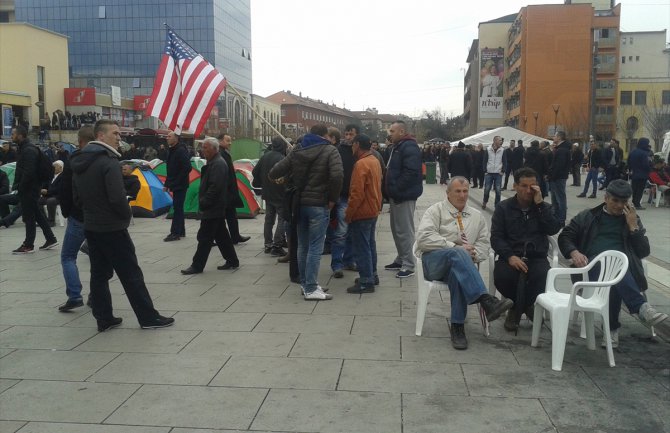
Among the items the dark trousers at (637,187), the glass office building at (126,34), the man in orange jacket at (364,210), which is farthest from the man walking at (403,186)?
the glass office building at (126,34)

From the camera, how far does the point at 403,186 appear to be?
7.11 m

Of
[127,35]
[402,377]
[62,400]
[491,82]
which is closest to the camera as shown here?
[62,400]

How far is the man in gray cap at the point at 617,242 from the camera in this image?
4.84 meters

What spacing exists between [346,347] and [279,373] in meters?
0.74

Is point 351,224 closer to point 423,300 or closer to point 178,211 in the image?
point 423,300

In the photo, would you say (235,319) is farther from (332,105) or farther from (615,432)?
(332,105)

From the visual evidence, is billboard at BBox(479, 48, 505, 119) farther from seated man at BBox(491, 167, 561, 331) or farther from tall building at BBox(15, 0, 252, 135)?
seated man at BBox(491, 167, 561, 331)

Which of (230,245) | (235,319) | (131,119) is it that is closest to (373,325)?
(235,319)

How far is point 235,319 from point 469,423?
279 centimetres

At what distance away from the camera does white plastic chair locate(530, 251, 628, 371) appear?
4.41 meters

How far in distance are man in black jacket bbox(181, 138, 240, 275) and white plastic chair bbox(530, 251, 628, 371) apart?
4.13m

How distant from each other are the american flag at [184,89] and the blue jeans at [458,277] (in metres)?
5.46

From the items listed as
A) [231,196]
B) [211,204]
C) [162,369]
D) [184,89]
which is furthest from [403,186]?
Result: [184,89]

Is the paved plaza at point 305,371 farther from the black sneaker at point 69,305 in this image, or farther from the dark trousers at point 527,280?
the dark trousers at point 527,280
